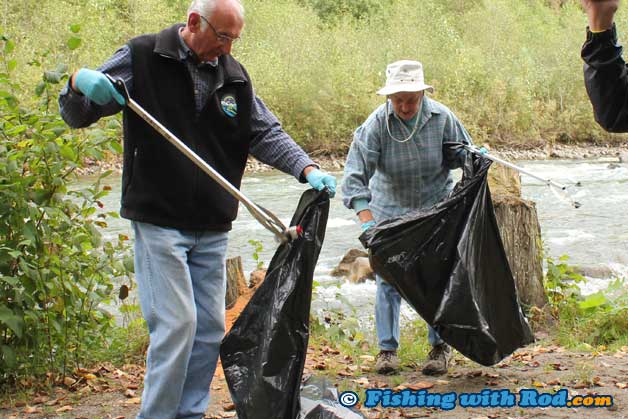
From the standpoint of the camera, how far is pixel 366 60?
94.5 feet

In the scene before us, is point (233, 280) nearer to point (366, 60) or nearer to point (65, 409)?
point (65, 409)

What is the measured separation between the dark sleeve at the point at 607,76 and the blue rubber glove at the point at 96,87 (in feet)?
5.30

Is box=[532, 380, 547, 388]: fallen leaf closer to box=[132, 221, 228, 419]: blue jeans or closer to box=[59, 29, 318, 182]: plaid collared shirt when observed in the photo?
box=[59, 29, 318, 182]: plaid collared shirt

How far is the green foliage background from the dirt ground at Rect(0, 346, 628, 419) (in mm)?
18499

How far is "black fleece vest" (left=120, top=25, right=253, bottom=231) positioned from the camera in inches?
119

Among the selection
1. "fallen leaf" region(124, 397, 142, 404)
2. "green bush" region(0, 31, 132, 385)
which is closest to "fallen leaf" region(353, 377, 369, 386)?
"fallen leaf" region(124, 397, 142, 404)

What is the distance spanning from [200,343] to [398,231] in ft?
3.99

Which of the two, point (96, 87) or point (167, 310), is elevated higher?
point (96, 87)

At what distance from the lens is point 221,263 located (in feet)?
10.8

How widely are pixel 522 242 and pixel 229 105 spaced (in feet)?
10.2

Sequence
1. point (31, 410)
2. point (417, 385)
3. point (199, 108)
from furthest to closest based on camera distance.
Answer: point (417, 385) < point (31, 410) < point (199, 108)

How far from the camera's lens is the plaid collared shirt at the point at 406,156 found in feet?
14.4

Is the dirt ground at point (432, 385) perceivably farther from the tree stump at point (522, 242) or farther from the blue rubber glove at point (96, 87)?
the blue rubber glove at point (96, 87)

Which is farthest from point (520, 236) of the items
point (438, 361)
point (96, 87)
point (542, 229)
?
point (542, 229)
